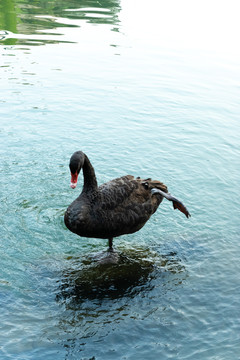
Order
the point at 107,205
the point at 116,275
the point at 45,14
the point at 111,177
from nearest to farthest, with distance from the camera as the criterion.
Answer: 1. the point at 107,205
2. the point at 116,275
3. the point at 111,177
4. the point at 45,14

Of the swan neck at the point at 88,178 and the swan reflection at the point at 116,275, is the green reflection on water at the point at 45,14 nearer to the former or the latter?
the swan neck at the point at 88,178

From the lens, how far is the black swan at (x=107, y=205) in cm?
559

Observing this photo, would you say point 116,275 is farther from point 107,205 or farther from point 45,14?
point 45,14

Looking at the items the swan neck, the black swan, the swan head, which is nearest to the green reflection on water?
the swan neck

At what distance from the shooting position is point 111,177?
8.02 metres

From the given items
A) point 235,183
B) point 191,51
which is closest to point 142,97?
point 235,183

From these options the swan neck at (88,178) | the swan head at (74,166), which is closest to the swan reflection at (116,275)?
the swan neck at (88,178)

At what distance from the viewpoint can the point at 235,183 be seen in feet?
27.5

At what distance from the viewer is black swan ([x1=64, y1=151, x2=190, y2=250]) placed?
5594mm

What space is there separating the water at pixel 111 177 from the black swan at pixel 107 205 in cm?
57

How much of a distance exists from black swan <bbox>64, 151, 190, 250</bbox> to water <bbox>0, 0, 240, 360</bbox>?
57 cm

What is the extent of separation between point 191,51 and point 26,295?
44.2 ft

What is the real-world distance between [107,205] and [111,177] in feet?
7.44

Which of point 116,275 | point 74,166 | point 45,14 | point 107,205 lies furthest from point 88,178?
point 45,14
